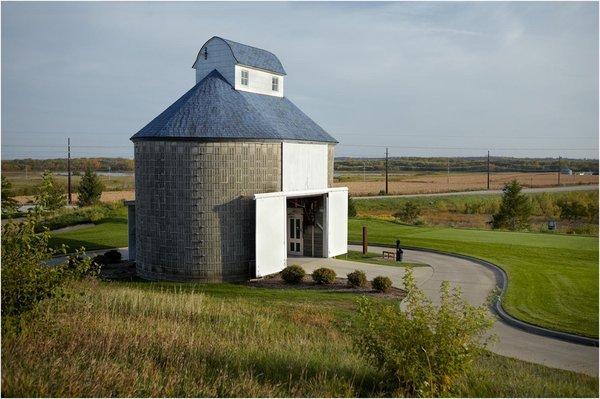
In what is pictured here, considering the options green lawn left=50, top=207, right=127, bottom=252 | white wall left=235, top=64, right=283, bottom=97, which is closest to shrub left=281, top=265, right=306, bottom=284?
white wall left=235, top=64, right=283, bottom=97

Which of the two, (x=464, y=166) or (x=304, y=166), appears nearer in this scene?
(x=304, y=166)

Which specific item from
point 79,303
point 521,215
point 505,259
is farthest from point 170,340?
point 521,215

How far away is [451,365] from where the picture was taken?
898 cm

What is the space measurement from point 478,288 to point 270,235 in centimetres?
874

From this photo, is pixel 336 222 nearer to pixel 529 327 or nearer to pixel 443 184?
pixel 529 327

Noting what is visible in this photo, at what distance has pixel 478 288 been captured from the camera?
73.8ft

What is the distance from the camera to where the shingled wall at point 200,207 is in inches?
914

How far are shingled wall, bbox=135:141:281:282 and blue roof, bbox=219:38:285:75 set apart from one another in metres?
5.66

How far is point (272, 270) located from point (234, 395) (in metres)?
15.5

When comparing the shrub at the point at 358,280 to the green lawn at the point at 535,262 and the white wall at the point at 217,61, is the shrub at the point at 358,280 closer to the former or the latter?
the green lawn at the point at 535,262

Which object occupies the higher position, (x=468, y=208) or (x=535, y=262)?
(x=468, y=208)

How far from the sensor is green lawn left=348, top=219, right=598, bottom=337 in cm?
1820

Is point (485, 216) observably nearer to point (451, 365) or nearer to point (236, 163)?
point (236, 163)

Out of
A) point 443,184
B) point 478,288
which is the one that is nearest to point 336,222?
point 478,288
